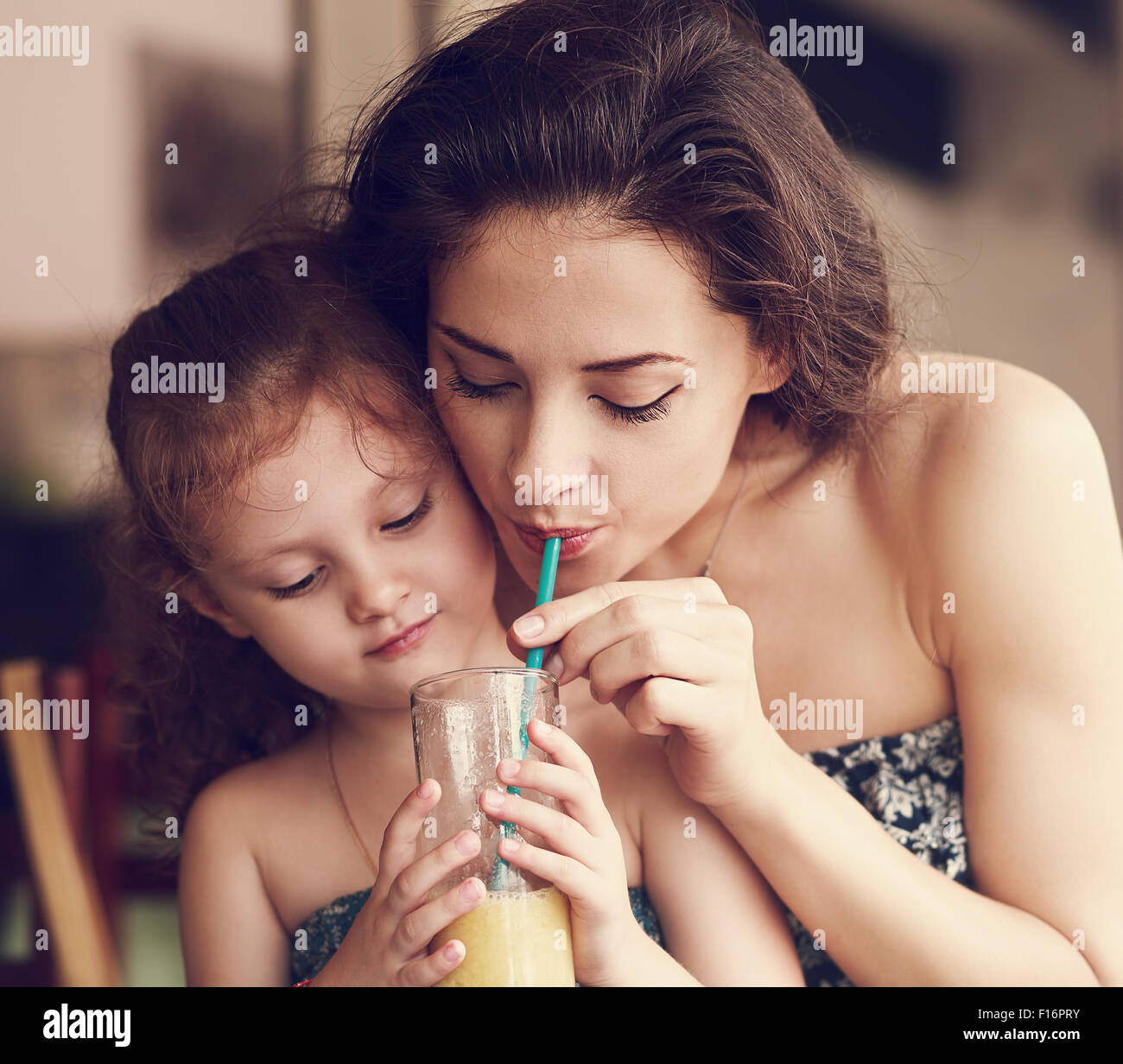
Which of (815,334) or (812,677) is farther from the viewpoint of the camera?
(812,677)

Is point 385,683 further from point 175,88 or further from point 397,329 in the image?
point 175,88

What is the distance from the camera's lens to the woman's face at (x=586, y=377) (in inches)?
42.0

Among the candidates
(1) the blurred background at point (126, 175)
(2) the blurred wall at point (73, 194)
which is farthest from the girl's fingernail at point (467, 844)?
(2) the blurred wall at point (73, 194)

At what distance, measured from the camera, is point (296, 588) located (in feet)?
4.03

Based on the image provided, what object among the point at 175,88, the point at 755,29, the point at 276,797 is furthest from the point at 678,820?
the point at 175,88

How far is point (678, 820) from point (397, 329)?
647 millimetres

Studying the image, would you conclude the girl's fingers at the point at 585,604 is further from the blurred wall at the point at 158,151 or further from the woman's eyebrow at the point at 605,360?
the blurred wall at the point at 158,151
